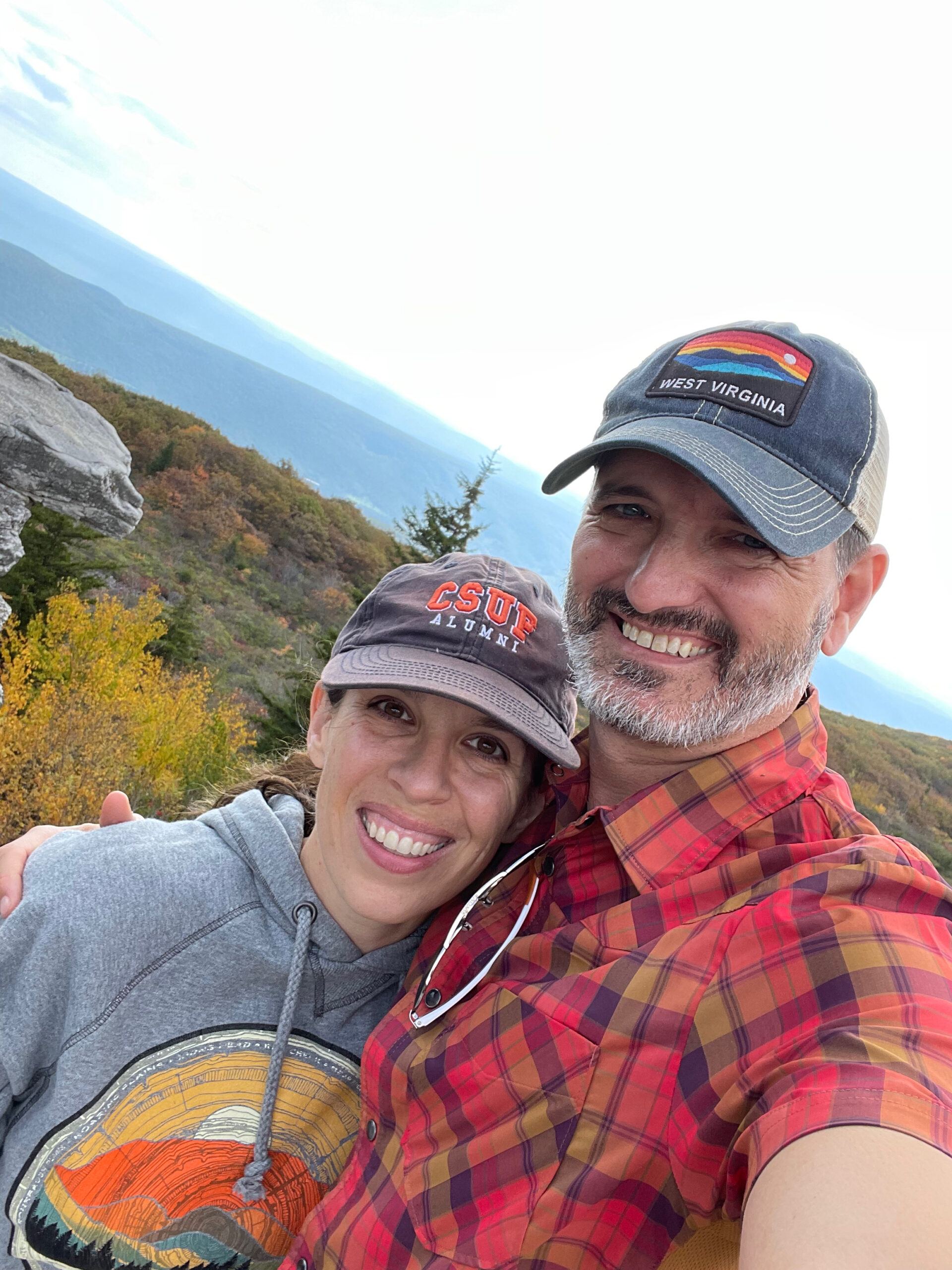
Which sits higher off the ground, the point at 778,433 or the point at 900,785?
the point at 778,433

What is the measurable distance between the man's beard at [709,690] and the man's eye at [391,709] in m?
0.43

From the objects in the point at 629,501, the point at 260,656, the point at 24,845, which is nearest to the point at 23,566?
the point at 260,656

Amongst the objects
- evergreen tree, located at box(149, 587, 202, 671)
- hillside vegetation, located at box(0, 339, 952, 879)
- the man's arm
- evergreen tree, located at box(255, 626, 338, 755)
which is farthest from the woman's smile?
evergreen tree, located at box(149, 587, 202, 671)

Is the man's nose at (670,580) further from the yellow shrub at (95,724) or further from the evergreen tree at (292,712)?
the yellow shrub at (95,724)

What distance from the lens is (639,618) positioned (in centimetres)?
166

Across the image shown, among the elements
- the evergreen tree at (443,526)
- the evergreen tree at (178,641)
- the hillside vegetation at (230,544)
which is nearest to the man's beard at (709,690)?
the evergreen tree at (443,526)

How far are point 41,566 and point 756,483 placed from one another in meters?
13.9

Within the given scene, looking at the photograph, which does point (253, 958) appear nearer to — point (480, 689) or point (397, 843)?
point (397, 843)

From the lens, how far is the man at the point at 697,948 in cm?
88

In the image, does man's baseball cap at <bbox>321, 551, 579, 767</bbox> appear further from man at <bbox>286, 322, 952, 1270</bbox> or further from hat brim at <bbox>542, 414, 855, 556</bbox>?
hat brim at <bbox>542, 414, 855, 556</bbox>

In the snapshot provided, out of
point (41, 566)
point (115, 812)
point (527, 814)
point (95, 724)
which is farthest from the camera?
point (41, 566)

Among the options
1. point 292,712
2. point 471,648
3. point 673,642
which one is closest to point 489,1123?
point 471,648

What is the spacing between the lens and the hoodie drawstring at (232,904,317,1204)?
1.58 meters

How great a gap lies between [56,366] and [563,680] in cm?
3076
